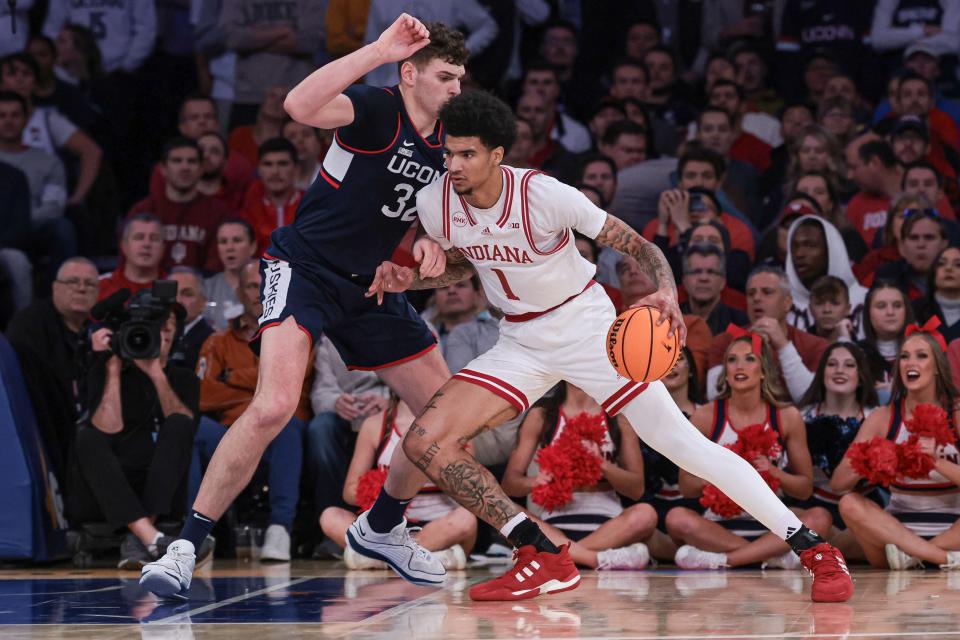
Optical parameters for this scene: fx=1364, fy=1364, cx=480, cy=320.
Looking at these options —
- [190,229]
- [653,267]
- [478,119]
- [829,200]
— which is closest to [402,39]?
[478,119]

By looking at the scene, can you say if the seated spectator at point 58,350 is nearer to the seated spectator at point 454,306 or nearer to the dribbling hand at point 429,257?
the seated spectator at point 454,306

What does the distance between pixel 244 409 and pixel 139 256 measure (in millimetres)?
1670

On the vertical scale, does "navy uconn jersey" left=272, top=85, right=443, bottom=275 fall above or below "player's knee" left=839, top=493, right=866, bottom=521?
above

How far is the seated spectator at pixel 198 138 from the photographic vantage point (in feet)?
35.8

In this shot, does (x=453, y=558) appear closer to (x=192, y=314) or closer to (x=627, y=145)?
(x=192, y=314)

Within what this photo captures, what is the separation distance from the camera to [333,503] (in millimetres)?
8203

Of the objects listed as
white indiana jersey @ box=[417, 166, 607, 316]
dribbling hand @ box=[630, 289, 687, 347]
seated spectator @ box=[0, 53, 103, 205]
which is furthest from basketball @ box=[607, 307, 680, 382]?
seated spectator @ box=[0, 53, 103, 205]

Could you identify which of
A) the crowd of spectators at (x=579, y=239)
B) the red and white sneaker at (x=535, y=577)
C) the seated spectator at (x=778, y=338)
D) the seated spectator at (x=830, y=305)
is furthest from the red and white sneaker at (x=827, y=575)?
the seated spectator at (x=830, y=305)

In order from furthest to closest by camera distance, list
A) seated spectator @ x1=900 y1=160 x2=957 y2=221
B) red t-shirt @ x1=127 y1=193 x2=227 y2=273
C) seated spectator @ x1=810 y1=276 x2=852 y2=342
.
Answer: red t-shirt @ x1=127 y1=193 x2=227 y2=273, seated spectator @ x1=900 y1=160 x2=957 y2=221, seated spectator @ x1=810 y1=276 x2=852 y2=342

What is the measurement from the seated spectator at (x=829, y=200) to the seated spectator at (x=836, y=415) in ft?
6.42

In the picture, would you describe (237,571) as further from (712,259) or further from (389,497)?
(712,259)

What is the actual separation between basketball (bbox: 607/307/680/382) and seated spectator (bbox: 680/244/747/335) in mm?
3677

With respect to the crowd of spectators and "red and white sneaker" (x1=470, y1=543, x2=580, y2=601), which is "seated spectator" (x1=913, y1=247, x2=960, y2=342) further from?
"red and white sneaker" (x1=470, y1=543, x2=580, y2=601)

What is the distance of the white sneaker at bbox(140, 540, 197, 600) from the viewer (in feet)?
17.0
